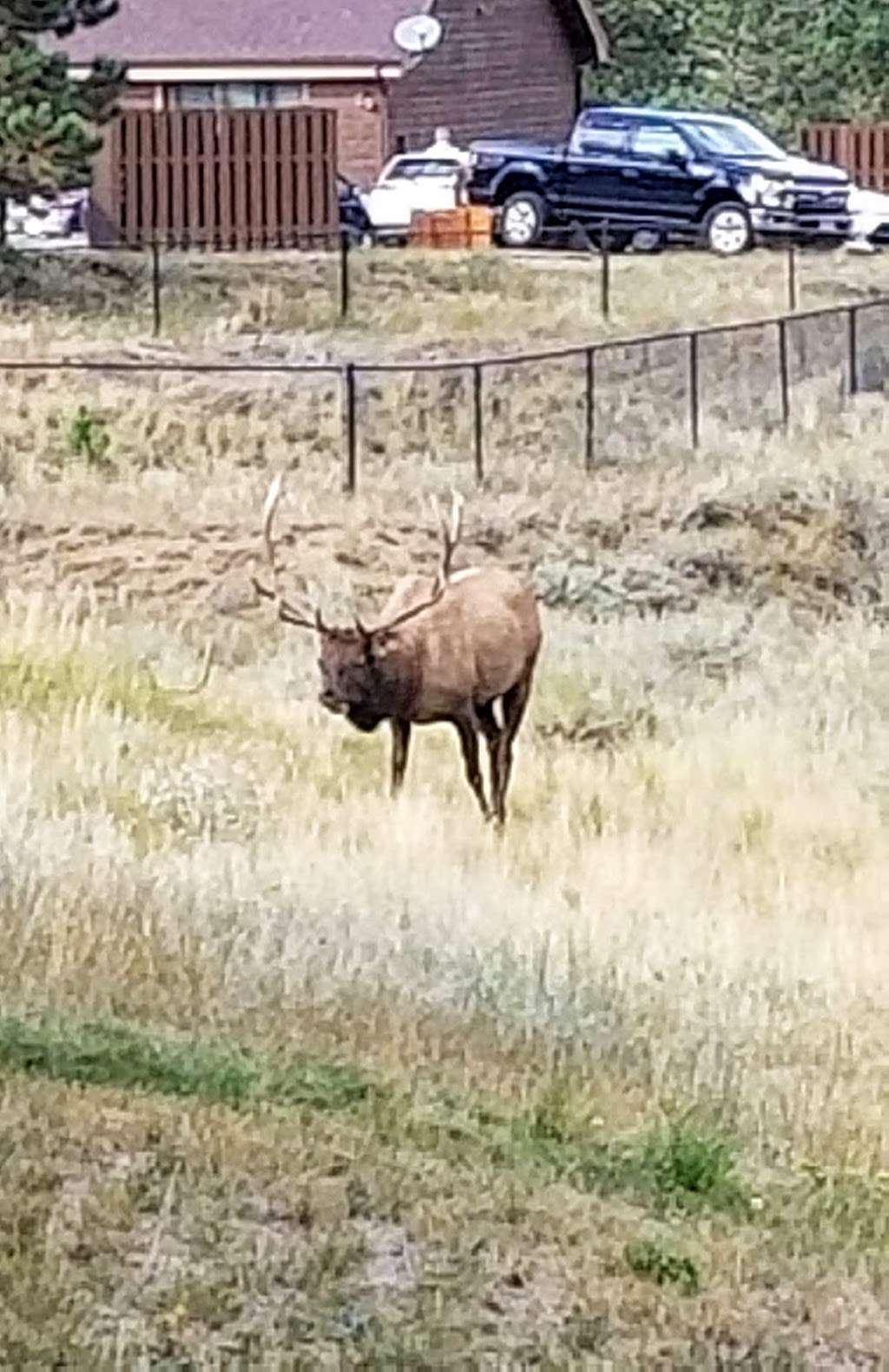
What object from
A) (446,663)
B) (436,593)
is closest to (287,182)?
(436,593)

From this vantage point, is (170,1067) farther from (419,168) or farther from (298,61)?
(298,61)

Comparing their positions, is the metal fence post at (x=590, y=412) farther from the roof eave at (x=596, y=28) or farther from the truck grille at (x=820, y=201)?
the roof eave at (x=596, y=28)

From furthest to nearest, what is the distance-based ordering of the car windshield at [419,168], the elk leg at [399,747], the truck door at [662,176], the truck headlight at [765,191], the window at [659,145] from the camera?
the car windshield at [419,168], the window at [659,145], the truck door at [662,176], the truck headlight at [765,191], the elk leg at [399,747]

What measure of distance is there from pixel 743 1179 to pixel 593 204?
35805 millimetres

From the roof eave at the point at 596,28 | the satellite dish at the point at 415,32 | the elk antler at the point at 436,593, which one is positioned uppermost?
the roof eave at the point at 596,28

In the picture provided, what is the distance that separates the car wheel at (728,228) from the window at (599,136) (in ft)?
5.55

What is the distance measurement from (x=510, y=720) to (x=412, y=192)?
87.4 ft

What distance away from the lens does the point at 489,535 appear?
25562mm

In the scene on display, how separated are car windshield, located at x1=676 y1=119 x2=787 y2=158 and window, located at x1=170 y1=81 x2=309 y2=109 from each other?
22.3 feet

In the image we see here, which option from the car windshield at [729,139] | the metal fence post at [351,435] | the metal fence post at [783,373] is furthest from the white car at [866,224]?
the metal fence post at [351,435]

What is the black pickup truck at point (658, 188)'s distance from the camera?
42438 mm

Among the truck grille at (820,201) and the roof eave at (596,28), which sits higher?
the roof eave at (596,28)

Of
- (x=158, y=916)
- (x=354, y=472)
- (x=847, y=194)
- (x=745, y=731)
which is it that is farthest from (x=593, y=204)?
(x=158, y=916)

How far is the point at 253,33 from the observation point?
48438 mm
